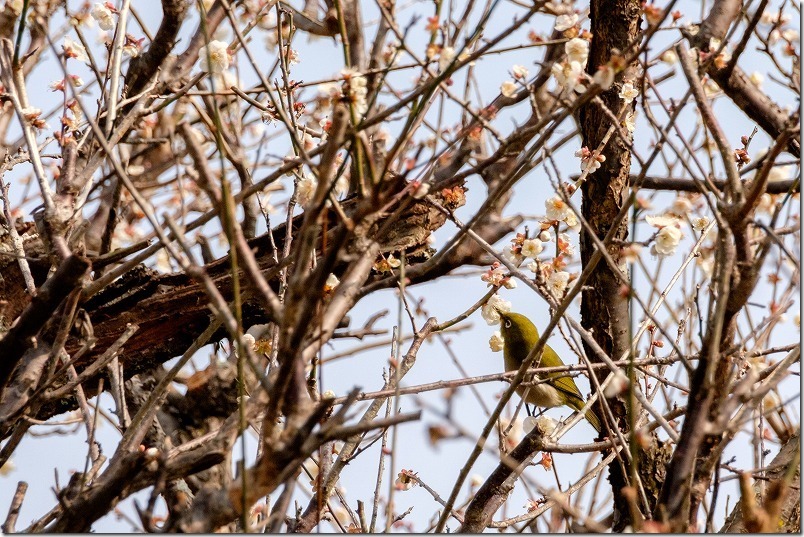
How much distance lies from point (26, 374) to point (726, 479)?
2220 mm

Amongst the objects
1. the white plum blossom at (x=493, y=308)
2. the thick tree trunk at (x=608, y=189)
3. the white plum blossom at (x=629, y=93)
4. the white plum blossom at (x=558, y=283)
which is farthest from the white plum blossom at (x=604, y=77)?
the thick tree trunk at (x=608, y=189)

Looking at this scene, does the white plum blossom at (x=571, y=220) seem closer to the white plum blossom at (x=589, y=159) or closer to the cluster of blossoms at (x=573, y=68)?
the white plum blossom at (x=589, y=159)

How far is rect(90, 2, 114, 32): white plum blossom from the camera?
358cm

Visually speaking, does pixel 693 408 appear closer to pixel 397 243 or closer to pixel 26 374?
pixel 397 243

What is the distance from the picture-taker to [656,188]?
3.91 m

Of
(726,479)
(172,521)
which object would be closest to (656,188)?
(726,479)

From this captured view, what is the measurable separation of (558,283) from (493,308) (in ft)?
1.89

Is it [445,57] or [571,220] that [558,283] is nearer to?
[571,220]

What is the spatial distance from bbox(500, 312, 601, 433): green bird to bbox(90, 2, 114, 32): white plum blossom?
2710 mm

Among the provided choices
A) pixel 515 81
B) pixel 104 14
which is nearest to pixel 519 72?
pixel 515 81

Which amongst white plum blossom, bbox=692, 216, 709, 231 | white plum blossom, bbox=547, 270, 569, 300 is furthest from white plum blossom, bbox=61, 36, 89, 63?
white plum blossom, bbox=692, 216, 709, 231

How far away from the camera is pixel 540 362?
4996mm

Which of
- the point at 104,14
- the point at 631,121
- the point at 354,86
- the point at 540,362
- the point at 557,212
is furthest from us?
the point at 540,362

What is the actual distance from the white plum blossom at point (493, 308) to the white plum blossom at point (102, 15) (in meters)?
2.07
